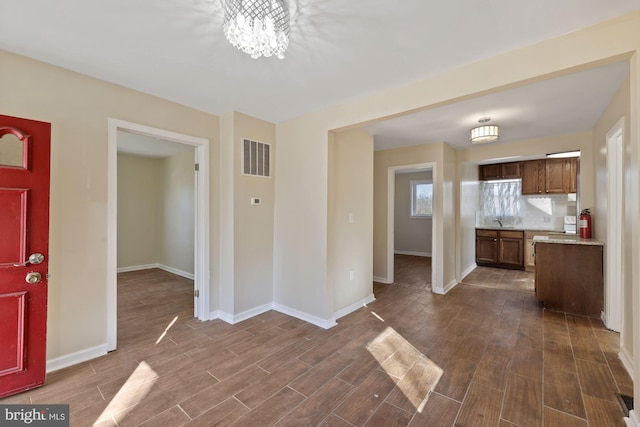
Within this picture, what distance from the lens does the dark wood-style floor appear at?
5.90 feet

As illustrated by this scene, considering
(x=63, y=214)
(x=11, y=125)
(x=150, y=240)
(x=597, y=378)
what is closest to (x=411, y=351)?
(x=597, y=378)

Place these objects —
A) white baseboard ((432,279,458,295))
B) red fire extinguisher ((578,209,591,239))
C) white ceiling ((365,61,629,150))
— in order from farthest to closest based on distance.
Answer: white baseboard ((432,279,458,295)) < red fire extinguisher ((578,209,591,239)) < white ceiling ((365,61,629,150))

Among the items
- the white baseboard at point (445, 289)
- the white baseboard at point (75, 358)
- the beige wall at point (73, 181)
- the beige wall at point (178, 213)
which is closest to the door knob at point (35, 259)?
the beige wall at point (73, 181)

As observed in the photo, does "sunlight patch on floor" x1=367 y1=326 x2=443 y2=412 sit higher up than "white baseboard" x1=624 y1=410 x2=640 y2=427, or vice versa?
"white baseboard" x1=624 y1=410 x2=640 y2=427

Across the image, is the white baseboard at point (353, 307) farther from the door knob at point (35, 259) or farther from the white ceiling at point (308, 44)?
the door knob at point (35, 259)

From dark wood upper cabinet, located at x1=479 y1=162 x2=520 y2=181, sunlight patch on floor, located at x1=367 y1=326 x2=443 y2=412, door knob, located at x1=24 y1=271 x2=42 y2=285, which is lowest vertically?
sunlight patch on floor, located at x1=367 y1=326 x2=443 y2=412

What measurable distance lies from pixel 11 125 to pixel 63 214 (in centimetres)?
74

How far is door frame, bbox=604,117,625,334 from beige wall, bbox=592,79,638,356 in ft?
0.34

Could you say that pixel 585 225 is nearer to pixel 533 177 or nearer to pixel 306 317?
pixel 533 177

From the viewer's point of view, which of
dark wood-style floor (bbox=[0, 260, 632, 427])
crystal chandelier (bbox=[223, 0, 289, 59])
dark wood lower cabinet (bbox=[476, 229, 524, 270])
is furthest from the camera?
dark wood lower cabinet (bbox=[476, 229, 524, 270])

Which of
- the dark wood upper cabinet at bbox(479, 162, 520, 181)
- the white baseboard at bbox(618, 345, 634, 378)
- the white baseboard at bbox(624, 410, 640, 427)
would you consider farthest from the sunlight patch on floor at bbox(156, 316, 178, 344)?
the dark wood upper cabinet at bbox(479, 162, 520, 181)

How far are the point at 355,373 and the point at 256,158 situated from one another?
2663mm

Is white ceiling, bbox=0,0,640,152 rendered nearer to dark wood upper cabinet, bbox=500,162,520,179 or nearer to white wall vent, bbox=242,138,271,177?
white wall vent, bbox=242,138,271,177

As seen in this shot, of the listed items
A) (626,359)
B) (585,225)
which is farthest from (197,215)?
(585,225)
